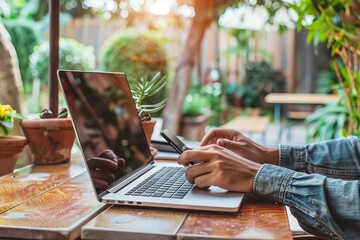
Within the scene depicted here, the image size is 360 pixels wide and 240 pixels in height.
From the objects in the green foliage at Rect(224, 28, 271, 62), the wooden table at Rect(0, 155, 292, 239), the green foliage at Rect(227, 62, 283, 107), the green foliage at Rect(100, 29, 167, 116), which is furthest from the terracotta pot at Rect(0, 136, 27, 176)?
the green foliage at Rect(227, 62, 283, 107)

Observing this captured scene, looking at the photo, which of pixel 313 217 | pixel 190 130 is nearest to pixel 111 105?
pixel 313 217

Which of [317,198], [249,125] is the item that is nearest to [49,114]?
[317,198]

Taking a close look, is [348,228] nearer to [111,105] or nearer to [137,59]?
[111,105]

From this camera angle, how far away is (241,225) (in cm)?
90

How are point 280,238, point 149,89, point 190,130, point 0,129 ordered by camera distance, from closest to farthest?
1. point 280,238
2. point 0,129
3. point 149,89
4. point 190,130

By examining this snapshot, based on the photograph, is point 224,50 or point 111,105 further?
Answer: point 224,50

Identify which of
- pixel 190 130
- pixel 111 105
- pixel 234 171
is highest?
pixel 111 105

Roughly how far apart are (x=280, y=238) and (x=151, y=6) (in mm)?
3217

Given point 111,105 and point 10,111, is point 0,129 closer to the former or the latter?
point 10,111

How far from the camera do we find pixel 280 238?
2.74ft

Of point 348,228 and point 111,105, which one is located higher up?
point 111,105

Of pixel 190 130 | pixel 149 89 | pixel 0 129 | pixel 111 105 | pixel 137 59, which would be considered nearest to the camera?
pixel 111 105

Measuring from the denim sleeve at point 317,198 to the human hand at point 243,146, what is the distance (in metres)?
0.31

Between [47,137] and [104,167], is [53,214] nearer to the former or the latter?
[104,167]
